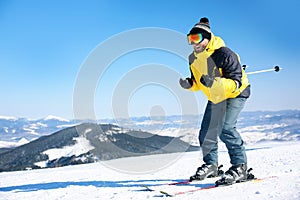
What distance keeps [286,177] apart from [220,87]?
1380 mm

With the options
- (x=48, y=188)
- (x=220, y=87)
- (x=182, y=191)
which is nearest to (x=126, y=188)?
(x=182, y=191)

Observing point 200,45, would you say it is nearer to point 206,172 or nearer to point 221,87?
point 221,87

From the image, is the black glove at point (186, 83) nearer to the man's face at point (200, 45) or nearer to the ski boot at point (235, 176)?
the man's face at point (200, 45)

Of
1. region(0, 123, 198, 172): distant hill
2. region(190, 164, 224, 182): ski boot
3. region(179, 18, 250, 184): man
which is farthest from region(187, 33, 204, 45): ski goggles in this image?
region(0, 123, 198, 172): distant hill

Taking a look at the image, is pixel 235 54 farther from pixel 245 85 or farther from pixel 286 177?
pixel 286 177

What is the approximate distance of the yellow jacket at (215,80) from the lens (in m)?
3.58

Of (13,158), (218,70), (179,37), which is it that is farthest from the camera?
(13,158)

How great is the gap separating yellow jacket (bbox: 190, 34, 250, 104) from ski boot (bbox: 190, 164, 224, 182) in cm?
101

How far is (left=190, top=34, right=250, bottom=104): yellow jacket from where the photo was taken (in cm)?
358

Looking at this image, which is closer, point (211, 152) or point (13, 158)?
point (211, 152)

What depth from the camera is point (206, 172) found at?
4.26 metres

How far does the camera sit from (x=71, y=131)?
50719 millimetres

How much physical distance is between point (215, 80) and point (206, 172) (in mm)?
1440

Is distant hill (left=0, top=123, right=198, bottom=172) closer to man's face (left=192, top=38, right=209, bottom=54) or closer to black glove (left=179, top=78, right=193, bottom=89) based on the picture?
black glove (left=179, top=78, right=193, bottom=89)
